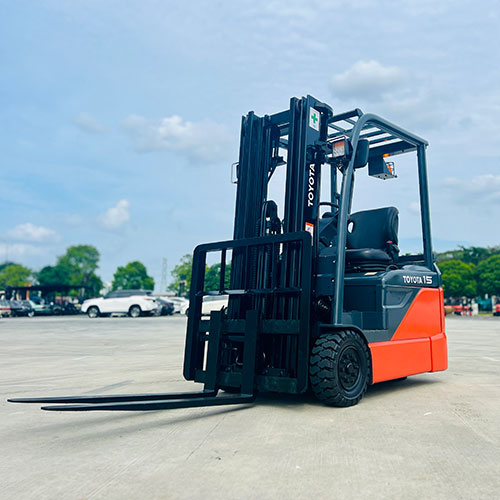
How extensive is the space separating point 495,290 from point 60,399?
7155 cm

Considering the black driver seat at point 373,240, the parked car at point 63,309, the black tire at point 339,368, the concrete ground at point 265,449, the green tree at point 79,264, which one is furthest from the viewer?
the green tree at point 79,264

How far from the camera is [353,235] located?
669 cm

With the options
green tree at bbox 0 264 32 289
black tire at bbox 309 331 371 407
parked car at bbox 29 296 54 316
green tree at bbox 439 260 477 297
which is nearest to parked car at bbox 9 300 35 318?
parked car at bbox 29 296 54 316

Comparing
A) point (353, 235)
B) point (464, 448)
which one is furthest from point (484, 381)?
point (464, 448)

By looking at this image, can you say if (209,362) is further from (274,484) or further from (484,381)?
(484,381)

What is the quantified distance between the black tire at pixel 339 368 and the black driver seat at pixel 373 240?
1075 mm

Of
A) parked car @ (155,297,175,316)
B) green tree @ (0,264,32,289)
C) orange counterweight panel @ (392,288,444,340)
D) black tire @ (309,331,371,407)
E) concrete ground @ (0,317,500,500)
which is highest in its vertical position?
green tree @ (0,264,32,289)

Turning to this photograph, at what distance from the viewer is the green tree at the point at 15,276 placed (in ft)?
376

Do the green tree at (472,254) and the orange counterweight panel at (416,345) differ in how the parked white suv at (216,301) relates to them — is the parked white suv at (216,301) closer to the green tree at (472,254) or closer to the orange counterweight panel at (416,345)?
the orange counterweight panel at (416,345)

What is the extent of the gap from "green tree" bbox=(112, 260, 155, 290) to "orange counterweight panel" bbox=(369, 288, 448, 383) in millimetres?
111359


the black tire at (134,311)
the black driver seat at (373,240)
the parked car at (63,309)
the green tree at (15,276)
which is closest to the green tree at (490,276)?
the black tire at (134,311)

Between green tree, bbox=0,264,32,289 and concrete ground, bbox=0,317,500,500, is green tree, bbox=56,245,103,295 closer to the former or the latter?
green tree, bbox=0,264,32,289

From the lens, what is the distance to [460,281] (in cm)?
7056

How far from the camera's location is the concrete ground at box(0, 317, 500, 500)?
117 inches
